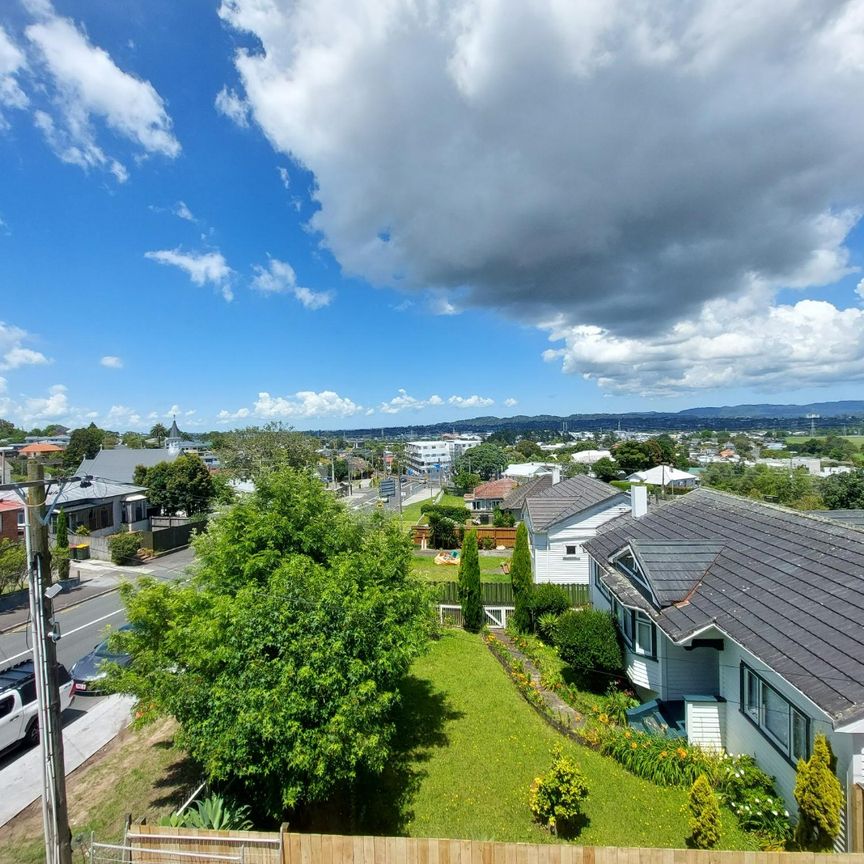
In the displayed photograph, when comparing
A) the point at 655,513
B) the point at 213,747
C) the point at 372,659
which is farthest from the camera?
the point at 655,513

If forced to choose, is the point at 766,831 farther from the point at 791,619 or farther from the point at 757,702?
the point at 791,619

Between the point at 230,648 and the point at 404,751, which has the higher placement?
the point at 230,648

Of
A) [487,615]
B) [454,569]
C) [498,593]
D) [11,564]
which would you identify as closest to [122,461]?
[11,564]

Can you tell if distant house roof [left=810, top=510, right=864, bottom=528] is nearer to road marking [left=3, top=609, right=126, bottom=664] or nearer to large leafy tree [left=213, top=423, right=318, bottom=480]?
road marking [left=3, top=609, right=126, bottom=664]

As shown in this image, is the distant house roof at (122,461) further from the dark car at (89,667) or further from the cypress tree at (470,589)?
the cypress tree at (470,589)

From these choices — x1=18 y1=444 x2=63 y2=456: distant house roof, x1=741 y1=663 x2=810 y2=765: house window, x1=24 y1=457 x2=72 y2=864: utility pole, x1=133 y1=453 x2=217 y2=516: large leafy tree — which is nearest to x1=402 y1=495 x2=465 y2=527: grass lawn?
x1=133 y1=453 x2=217 y2=516: large leafy tree

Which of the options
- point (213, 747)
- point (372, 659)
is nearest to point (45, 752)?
point (213, 747)

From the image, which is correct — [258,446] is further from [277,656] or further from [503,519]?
[277,656]
